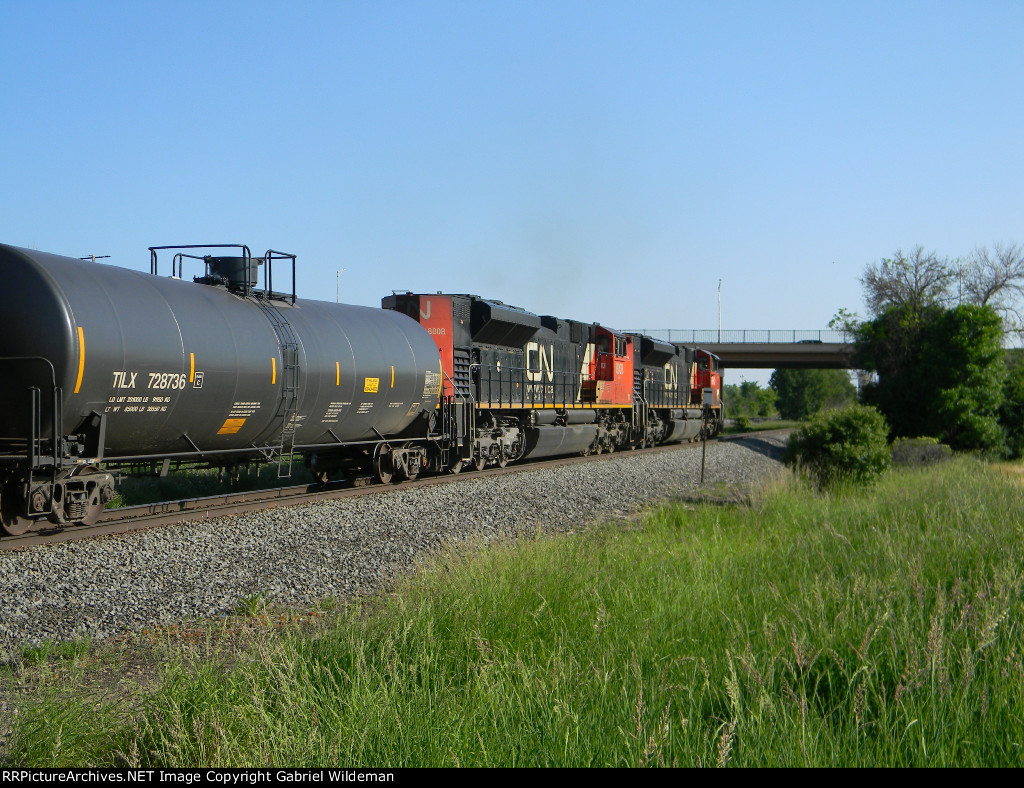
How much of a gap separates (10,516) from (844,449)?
15.9m

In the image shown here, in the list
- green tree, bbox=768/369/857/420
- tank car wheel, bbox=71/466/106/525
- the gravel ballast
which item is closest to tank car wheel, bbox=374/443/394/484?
the gravel ballast

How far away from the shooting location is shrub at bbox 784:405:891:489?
18344 millimetres

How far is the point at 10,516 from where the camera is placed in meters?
10.1

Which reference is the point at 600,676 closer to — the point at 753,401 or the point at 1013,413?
the point at 1013,413

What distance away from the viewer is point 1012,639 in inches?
189

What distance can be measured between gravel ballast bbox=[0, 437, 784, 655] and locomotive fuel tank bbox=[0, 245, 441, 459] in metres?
1.38

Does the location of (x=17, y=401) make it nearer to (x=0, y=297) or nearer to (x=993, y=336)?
(x=0, y=297)

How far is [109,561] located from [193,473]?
853 centimetres

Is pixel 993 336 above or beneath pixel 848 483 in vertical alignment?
above

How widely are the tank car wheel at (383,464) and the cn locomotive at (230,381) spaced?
4 cm

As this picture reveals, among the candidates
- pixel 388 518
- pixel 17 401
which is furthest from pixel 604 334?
pixel 17 401

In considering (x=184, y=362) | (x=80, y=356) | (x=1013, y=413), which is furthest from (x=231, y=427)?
(x=1013, y=413)

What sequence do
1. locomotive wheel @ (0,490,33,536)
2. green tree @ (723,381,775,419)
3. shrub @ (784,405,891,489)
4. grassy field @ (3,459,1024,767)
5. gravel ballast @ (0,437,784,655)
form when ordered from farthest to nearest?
1. green tree @ (723,381,775,419)
2. shrub @ (784,405,891,489)
3. locomotive wheel @ (0,490,33,536)
4. gravel ballast @ (0,437,784,655)
5. grassy field @ (3,459,1024,767)

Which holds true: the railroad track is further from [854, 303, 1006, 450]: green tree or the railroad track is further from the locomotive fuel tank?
[854, 303, 1006, 450]: green tree
